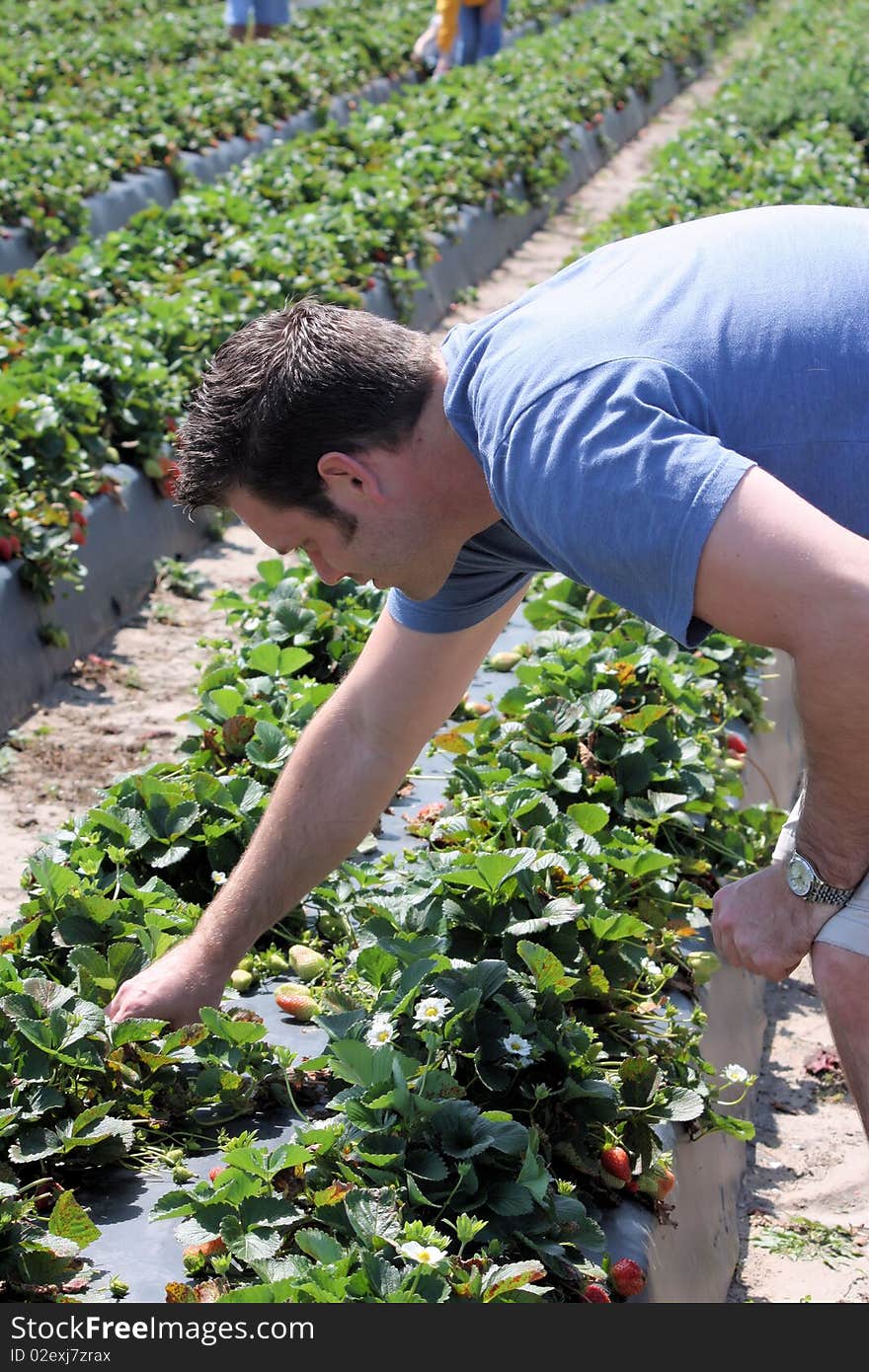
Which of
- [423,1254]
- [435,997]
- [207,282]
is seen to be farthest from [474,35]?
[423,1254]

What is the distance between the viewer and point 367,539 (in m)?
2.28

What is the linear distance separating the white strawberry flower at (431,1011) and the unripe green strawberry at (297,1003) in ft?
1.29

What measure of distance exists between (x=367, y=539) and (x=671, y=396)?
0.56 m

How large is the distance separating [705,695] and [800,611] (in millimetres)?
2284

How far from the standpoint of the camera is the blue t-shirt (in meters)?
1.81

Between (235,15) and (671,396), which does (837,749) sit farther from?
(235,15)

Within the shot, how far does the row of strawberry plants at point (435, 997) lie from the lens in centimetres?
219

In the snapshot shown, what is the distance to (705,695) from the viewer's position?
405 centimetres

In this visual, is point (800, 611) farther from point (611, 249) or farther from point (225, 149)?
point (225, 149)

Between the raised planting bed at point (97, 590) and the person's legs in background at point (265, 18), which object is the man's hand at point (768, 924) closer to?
the raised planting bed at point (97, 590)

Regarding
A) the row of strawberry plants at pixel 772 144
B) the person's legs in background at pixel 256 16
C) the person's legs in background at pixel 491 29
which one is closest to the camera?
the row of strawberry plants at pixel 772 144

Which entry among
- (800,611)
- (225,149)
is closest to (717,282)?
(800,611)

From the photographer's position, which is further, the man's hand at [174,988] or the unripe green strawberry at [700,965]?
the unripe green strawberry at [700,965]

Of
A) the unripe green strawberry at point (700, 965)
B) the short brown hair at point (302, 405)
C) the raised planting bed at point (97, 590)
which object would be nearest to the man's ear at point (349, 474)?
the short brown hair at point (302, 405)
